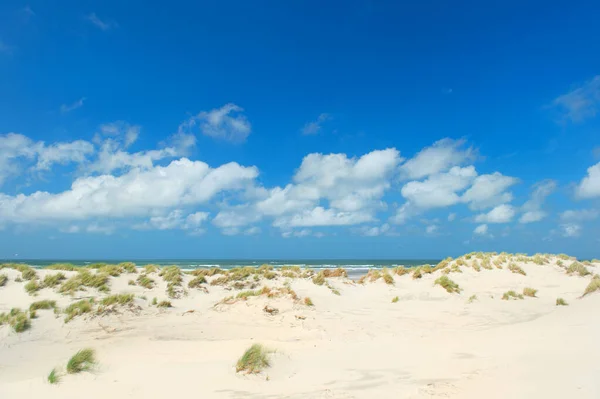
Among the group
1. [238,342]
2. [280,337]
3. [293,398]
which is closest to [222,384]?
[293,398]

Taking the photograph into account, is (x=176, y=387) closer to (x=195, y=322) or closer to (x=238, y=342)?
(x=238, y=342)

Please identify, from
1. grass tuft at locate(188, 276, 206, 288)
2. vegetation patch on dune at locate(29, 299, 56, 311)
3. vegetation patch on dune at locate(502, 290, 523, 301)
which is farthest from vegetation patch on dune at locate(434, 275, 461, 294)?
vegetation patch on dune at locate(29, 299, 56, 311)

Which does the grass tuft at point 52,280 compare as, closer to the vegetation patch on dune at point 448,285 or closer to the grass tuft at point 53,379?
the grass tuft at point 53,379

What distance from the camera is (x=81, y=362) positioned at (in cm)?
671

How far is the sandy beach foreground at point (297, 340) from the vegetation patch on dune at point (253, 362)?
103mm

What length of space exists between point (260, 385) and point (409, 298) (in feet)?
36.8

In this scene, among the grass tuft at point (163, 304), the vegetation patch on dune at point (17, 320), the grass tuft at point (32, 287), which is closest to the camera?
the vegetation patch on dune at point (17, 320)

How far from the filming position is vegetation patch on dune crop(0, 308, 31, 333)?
30.2 ft

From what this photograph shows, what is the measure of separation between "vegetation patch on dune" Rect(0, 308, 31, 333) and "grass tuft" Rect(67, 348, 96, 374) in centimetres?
374

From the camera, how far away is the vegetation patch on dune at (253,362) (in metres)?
6.59

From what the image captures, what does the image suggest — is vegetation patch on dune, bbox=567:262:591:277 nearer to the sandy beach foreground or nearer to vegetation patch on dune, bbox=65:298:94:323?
the sandy beach foreground

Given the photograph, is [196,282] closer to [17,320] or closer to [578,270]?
[17,320]

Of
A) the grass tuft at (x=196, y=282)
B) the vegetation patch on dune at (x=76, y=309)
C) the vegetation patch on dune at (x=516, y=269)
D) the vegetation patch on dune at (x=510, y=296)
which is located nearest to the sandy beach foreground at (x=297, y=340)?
the vegetation patch on dune at (x=76, y=309)

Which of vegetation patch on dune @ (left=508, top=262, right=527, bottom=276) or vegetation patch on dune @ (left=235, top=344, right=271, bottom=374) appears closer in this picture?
vegetation patch on dune @ (left=235, top=344, right=271, bottom=374)
